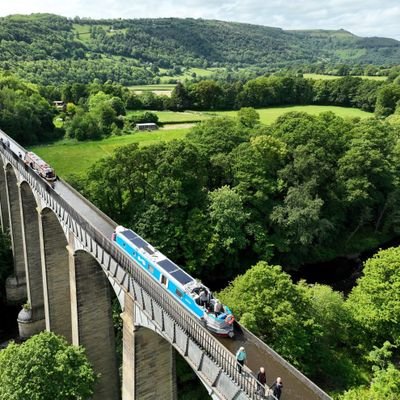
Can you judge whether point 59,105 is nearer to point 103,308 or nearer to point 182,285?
point 103,308

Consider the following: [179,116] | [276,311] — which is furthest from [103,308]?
[179,116]

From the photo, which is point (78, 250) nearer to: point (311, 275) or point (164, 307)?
point (164, 307)

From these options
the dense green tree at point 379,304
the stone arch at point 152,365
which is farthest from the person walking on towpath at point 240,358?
the dense green tree at point 379,304

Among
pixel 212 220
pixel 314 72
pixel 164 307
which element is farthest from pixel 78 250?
pixel 314 72

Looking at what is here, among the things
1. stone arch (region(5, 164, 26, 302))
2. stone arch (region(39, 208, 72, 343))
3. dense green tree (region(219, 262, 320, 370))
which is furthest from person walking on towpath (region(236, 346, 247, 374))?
stone arch (region(5, 164, 26, 302))

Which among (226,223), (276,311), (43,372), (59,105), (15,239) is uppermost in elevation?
(59,105)

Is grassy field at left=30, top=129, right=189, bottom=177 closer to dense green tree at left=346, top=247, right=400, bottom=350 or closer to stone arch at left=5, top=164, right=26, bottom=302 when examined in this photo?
stone arch at left=5, top=164, right=26, bottom=302
